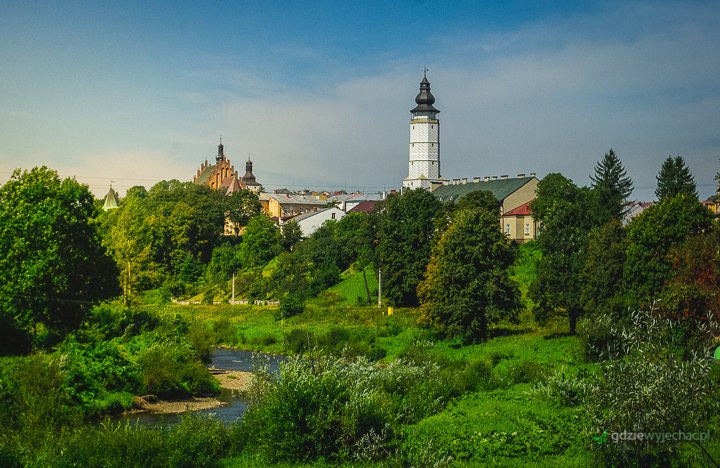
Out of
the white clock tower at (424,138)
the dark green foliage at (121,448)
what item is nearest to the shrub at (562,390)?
the dark green foliage at (121,448)

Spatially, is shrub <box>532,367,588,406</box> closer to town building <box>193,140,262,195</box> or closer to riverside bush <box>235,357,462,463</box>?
riverside bush <box>235,357,462,463</box>

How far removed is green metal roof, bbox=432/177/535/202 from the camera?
89.7 m

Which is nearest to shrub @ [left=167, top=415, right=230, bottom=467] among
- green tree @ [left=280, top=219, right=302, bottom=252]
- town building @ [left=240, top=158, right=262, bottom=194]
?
green tree @ [left=280, top=219, right=302, bottom=252]

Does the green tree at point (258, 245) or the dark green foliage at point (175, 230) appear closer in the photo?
the dark green foliage at point (175, 230)

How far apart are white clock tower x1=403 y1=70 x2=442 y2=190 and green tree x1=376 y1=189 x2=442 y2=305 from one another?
59.6 metres

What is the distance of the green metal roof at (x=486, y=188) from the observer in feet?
294

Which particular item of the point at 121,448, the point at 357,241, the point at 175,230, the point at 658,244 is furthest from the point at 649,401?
the point at 175,230

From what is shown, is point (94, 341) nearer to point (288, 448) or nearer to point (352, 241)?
point (288, 448)

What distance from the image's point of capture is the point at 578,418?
→ 2723 cm

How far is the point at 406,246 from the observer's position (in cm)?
6353

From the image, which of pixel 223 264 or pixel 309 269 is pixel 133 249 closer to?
pixel 309 269

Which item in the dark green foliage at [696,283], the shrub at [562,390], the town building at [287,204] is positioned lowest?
the shrub at [562,390]

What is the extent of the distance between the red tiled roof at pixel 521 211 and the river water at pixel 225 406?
38.6 m

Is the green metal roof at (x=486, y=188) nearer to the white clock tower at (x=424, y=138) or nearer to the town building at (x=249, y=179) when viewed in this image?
the white clock tower at (x=424, y=138)
